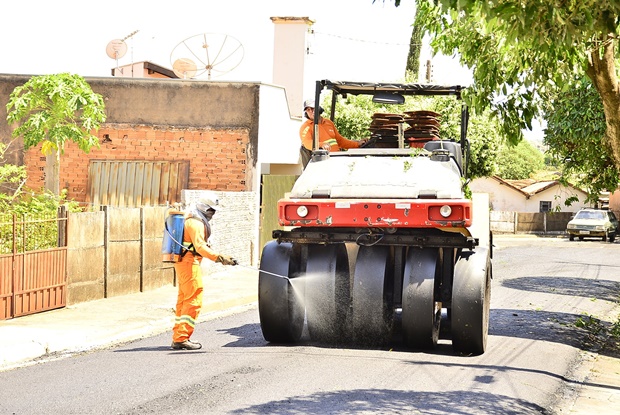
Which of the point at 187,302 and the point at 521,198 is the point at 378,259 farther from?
the point at 521,198

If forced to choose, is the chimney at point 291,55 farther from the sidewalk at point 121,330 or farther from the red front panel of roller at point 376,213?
Answer: the red front panel of roller at point 376,213

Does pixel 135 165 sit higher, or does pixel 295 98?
pixel 295 98

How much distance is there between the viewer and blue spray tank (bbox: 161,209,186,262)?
11695mm

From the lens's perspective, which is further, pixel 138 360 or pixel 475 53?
pixel 475 53

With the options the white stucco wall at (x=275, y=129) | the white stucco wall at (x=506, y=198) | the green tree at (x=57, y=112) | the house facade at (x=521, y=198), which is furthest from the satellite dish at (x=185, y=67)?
the white stucco wall at (x=506, y=198)

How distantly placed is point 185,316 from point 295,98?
77.9 ft

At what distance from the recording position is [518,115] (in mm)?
12930

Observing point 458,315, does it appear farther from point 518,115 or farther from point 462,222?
point 518,115

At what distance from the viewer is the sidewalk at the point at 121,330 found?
10523mm

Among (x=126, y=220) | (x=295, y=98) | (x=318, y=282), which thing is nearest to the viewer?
(x=318, y=282)

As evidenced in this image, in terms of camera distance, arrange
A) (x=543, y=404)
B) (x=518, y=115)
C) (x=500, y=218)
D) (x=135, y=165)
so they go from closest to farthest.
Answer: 1. (x=543, y=404)
2. (x=518, y=115)
3. (x=135, y=165)
4. (x=500, y=218)

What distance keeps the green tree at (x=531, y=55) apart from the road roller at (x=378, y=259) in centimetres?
104

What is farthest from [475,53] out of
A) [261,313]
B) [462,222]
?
[261,313]

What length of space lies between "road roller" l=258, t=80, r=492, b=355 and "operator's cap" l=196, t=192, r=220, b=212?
2.50 feet
